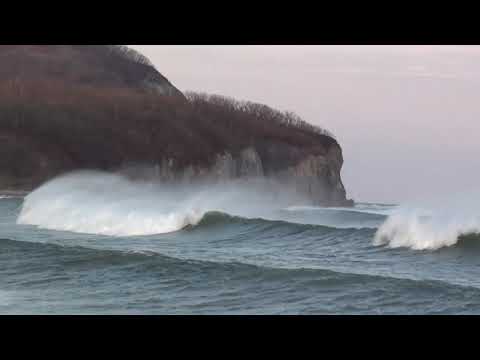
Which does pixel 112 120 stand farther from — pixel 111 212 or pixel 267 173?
pixel 111 212

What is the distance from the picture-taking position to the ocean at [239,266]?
10.7 meters

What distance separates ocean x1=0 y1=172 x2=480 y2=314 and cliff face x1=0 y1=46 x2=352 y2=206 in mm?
50243

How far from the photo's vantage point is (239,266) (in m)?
13.7

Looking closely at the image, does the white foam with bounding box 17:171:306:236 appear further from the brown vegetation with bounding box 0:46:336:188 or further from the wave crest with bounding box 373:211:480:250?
the brown vegetation with bounding box 0:46:336:188

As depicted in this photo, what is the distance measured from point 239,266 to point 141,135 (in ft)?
257

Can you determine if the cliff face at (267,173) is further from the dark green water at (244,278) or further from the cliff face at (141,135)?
the dark green water at (244,278)

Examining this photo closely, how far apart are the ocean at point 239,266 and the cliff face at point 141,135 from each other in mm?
50243

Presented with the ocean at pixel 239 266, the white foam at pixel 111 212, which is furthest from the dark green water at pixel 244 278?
the white foam at pixel 111 212

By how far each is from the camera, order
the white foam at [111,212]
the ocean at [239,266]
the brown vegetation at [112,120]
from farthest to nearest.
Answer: the brown vegetation at [112,120] < the white foam at [111,212] < the ocean at [239,266]

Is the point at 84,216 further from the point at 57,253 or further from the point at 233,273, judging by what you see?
the point at 233,273
